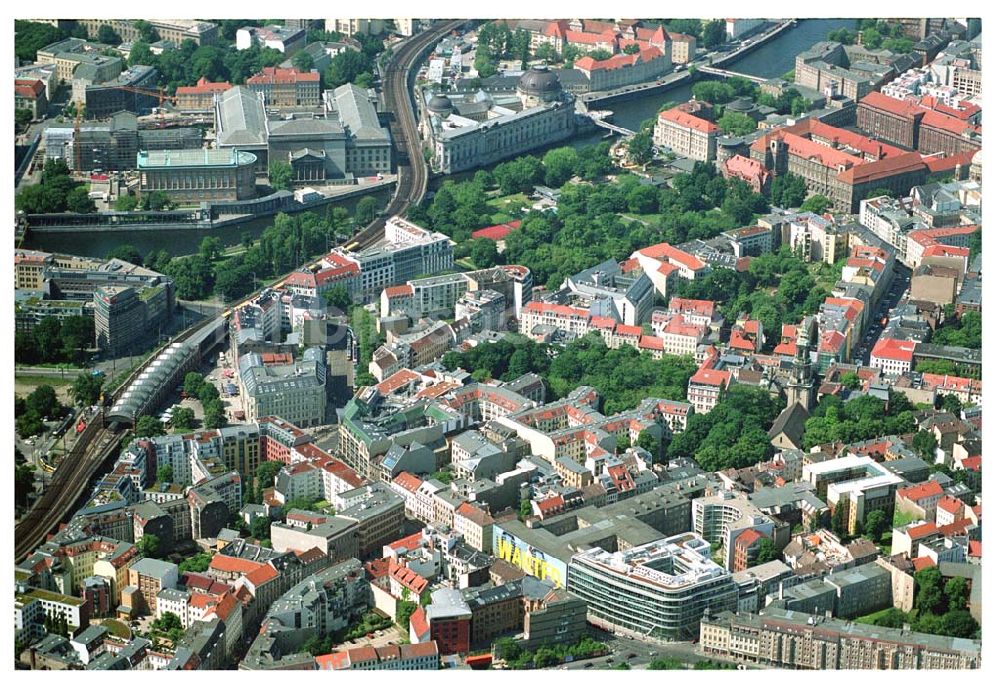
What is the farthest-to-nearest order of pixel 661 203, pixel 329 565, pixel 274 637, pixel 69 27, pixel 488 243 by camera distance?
1. pixel 69 27
2. pixel 661 203
3. pixel 488 243
4. pixel 329 565
5. pixel 274 637

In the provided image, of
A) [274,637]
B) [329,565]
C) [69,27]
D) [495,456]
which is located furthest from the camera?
[69,27]

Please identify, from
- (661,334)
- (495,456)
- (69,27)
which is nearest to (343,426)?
(495,456)

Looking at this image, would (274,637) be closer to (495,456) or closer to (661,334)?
(495,456)

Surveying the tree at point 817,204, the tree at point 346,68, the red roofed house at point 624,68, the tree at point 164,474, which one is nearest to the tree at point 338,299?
the tree at point 164,474

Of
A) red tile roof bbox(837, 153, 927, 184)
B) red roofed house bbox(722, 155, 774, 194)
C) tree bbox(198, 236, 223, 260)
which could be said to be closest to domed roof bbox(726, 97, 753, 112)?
red roofed house bbox(722, 155, 774, 194)

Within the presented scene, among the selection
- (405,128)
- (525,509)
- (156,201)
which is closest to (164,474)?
(525,509)

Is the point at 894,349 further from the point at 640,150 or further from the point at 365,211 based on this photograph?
the point at 640,150
